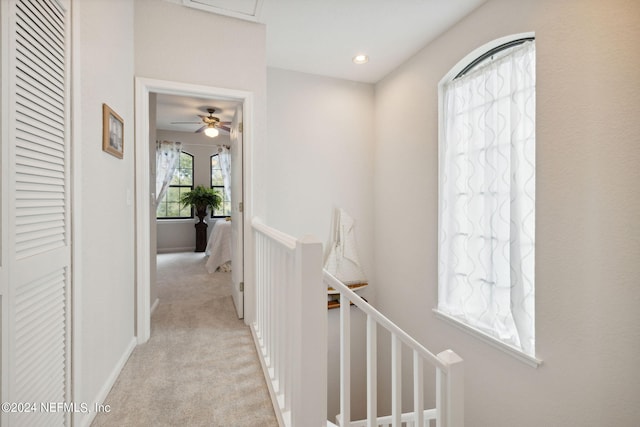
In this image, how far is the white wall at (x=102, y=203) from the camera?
4.37 ft

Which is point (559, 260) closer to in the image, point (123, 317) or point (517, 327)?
point (517, 327)

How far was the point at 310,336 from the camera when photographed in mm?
1144

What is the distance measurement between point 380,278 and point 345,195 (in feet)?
3.45

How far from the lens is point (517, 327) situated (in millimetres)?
2010

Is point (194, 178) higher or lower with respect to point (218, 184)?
higher

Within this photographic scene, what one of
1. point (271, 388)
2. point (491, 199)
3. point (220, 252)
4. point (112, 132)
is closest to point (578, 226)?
point (491, 199)

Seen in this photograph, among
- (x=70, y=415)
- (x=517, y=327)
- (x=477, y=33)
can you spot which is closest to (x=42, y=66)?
(x=70, y=415)

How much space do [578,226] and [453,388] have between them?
1228 millimetres

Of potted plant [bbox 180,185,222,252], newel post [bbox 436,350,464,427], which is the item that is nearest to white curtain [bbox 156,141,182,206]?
potted plant [bbox 180,185,222,252]

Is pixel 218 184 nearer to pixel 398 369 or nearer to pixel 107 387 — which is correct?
pixel 107 387

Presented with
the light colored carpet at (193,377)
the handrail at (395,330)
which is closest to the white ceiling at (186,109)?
the light colored carpet at (193,377)

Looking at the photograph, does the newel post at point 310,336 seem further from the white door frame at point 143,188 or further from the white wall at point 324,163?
the white wall at point 324,163

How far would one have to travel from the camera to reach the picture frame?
1569mm

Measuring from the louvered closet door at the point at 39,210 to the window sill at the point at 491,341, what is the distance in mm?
2383
